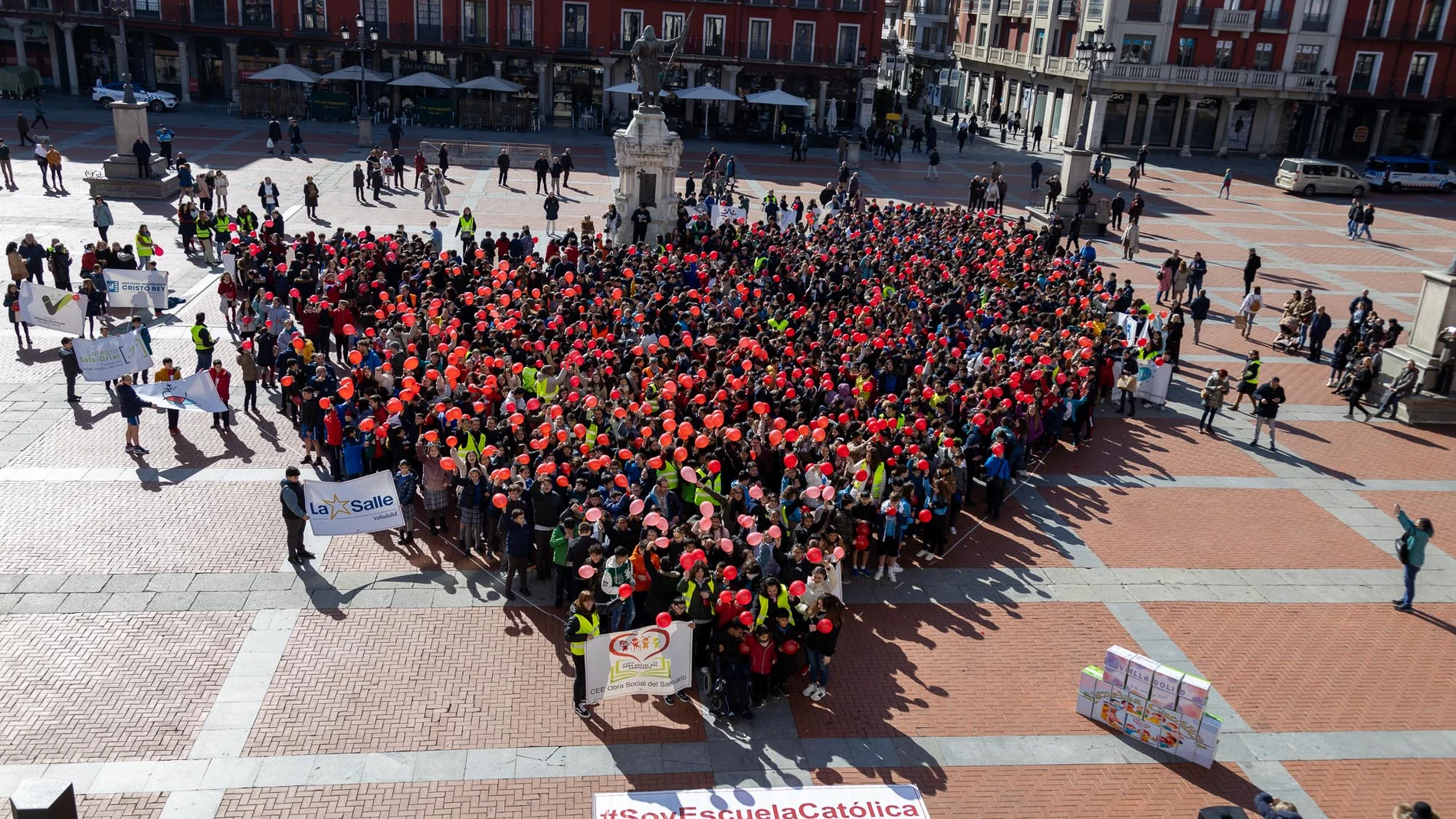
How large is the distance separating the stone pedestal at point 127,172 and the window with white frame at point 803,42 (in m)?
33.4

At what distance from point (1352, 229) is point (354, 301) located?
35.6 m

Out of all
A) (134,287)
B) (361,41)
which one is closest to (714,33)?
(361,41)

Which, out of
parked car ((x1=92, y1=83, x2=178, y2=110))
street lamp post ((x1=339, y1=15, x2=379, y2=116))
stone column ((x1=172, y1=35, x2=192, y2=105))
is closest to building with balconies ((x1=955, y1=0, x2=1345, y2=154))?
street lamp post ((x1=339, y1=15, x2=379, y2=116))

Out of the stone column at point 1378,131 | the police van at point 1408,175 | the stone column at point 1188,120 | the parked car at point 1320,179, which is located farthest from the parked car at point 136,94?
the stone column at point 1378,131

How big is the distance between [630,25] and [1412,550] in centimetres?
4837

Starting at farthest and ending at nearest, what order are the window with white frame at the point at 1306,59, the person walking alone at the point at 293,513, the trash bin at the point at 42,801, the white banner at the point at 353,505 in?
the window with white frame at the point at 1306,59, the white banner at the point at 353,505, the person walking alone at the point at 293,513, the trash bin at the point at 42,801

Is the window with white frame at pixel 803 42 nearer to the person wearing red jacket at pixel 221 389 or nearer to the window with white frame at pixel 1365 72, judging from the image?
the window with white frame at pixel 1365 72

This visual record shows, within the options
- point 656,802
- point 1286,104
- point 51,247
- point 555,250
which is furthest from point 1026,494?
point 1286,104

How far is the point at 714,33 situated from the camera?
185 ft

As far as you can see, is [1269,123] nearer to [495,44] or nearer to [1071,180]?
[1071,180]

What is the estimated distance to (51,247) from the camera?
2331cm

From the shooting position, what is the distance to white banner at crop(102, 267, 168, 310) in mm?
22469

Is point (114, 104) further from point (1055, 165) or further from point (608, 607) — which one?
point (1055, 165)

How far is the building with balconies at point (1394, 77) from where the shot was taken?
56375mm
